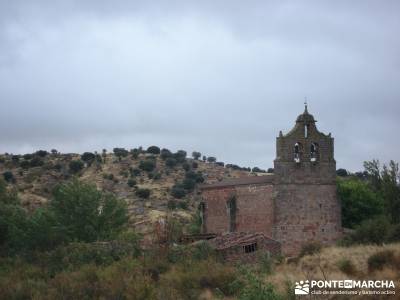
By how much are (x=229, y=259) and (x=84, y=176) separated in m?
50.9

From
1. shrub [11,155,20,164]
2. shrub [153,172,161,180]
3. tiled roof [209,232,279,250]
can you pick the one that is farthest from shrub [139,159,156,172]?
tiled roof [209,232,279,250]

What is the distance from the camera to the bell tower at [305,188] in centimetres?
4775

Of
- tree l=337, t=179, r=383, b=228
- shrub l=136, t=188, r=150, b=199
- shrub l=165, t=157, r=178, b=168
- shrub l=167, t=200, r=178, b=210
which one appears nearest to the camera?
tree l=337, t=179, r=383, b=228

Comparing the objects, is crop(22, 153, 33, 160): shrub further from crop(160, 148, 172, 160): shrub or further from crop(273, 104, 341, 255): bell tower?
crop(273, 104, 341, 255): bell tower

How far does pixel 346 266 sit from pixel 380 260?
58.4 inches

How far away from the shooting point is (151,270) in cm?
3688

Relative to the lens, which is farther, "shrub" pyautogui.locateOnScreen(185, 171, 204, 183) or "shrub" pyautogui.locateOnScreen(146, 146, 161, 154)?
"shrub" pyautogui.locateOnScreen(146, 146, 161, 154)

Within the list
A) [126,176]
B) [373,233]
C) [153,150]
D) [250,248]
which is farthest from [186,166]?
[373,233]

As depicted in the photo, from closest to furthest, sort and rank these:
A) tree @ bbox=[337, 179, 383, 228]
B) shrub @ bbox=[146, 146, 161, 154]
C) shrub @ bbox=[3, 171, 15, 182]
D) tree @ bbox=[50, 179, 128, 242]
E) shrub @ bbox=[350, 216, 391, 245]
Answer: shrub @ bbox=[350, 216, 391, 245]
tree @ bbox=[50, 179, 128, 242]
tree @ bbox=[337, 179, 383, 228]
shrub @ bbox=[3, 171, 15, 182]
shrub @ bbox=[146, 146, 161, 154]

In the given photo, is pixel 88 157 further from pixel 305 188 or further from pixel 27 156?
pixel 305 188

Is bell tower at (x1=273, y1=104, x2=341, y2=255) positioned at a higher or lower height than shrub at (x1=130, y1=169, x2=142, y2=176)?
lower

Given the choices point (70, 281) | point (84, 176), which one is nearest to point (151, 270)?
point (70, 281)

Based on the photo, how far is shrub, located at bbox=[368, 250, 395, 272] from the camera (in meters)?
29.8

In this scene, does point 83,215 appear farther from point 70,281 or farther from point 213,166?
point 213,166
